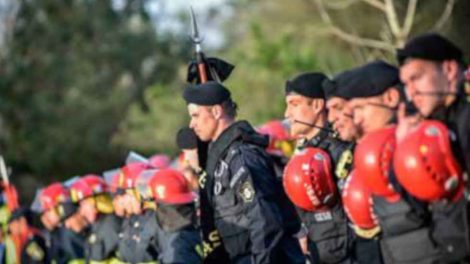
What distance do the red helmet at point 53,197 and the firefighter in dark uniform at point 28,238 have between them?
1.05ft

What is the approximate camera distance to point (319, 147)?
9180 millimetres

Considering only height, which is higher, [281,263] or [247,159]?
[247,159]

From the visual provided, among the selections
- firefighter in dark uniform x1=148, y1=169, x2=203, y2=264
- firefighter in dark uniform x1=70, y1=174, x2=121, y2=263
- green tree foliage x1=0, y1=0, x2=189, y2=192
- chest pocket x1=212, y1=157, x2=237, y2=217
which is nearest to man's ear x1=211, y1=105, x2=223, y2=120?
chest pocket x1=212, y1=157, x2=237, y2=217

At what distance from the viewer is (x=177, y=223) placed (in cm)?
1088

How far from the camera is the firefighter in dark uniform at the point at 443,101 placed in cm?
675

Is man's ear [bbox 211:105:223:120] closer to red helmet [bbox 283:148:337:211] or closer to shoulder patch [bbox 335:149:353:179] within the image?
red helmet [bbox 283:148:337:211]

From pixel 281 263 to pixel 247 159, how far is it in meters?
0.80

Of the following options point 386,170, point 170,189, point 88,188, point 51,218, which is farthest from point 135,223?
point 386,170

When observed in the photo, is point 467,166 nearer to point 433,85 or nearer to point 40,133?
point 433,85

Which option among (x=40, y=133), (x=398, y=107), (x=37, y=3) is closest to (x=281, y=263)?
(x=398, y=107)

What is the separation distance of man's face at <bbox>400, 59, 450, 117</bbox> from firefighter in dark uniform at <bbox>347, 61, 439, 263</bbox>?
0.27m

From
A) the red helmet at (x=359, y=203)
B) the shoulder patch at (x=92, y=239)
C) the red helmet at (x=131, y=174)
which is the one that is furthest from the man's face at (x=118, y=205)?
the red helmet at (x=359, y=203)

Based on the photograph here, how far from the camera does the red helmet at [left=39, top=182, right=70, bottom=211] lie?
54.2ft

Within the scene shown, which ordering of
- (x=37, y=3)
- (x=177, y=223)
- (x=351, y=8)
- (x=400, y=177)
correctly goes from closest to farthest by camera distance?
(x=400, y=177), (x=177, y=223), (x=351, y=8), (x=37, y=3)
